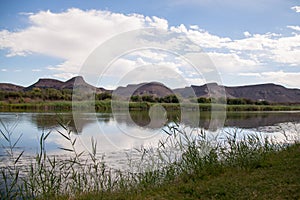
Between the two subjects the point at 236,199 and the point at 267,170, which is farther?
the point at 267,170

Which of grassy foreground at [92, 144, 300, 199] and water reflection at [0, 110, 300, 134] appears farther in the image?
water reflection at [0, 110, 300, 134]

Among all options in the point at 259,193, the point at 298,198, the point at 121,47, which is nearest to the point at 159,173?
the point at 259,193

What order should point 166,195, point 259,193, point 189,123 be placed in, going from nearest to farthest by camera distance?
point 259,193, point 166,195, point 189,123

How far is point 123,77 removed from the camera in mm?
8906

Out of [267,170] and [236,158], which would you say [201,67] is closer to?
[236,158]

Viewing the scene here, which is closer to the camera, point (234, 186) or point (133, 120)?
point (234, 186)

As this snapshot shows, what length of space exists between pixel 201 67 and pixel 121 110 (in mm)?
6597

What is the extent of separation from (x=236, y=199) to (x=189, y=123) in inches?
285

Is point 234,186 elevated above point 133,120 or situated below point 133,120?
below

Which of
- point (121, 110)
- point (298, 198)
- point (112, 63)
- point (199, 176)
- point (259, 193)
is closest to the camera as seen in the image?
point (298, 198)

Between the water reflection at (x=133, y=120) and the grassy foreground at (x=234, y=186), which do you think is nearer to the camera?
the grassy foreground at (x=234, y=186)

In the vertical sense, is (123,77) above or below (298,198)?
above

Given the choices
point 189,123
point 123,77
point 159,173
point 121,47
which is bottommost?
point 159,173

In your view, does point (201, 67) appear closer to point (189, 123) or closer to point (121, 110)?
point (189, 123)
